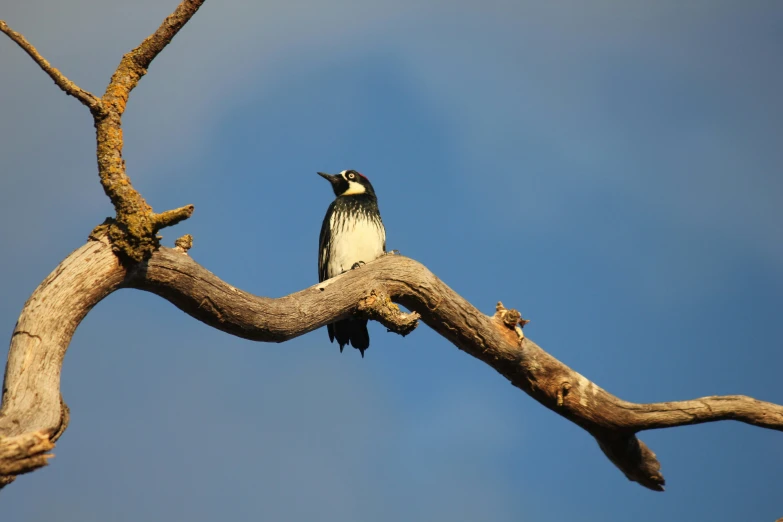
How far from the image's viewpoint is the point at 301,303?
13.9ft

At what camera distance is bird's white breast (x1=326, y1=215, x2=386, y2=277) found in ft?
20.8

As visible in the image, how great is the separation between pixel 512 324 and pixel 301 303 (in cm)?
130

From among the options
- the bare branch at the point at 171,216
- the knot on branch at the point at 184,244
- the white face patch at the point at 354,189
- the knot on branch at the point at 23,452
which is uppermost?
the white face patch at the point at 354,189

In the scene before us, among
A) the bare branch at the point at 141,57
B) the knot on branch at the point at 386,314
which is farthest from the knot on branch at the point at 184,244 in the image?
the knot on branch at the point at 386,314

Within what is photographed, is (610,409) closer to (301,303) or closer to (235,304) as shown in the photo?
(301,303)

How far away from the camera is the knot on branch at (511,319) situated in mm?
4734

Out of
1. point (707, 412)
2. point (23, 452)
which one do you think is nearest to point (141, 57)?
point (23, 452)

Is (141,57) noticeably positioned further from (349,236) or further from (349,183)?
(349,183)

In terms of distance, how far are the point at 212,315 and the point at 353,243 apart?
2.57m

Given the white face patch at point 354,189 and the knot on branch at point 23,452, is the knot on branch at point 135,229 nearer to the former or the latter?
the knot on branch at point 23,452

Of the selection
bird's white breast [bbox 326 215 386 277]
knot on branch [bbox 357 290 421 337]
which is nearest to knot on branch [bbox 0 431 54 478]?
knot on branch [bbox 357 290 421 337]

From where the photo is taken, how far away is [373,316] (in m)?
4.55

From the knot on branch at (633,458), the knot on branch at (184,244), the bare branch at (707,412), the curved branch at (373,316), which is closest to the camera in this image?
the curved branch at (373,316)

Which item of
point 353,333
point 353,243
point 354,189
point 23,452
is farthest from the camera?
point 354,189
